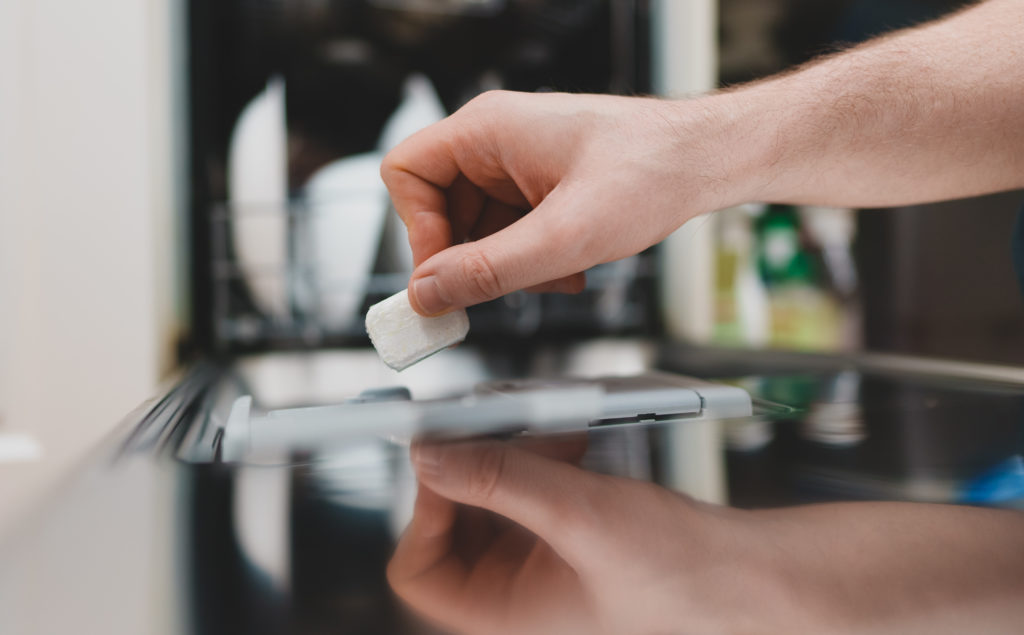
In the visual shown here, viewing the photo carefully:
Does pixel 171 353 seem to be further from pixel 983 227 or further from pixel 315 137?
pixel 983 227

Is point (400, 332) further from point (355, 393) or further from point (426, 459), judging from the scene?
point (355, 393)

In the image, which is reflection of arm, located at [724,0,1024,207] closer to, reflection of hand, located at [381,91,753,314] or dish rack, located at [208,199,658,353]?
reflection of hand, located at [381,91,753,314]

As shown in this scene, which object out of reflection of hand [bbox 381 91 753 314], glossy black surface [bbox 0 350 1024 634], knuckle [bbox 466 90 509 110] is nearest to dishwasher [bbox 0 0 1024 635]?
glossy black surface [bbox 0 350 1024 634]

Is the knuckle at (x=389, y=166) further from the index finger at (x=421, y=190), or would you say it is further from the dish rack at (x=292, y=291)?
the dish rack at (x=292, y=291)

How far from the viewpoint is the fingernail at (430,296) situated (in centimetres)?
45

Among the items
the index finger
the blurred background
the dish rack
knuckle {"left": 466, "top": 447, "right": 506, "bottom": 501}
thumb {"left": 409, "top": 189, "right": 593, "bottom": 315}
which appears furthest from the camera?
the dish rack

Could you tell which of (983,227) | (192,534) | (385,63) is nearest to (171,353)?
(385,63)

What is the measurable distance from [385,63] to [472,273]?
87 cm

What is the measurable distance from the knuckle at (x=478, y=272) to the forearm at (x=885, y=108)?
181 millimetres

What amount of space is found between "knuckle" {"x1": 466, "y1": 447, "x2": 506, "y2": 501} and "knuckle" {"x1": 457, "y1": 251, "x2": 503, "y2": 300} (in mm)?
114

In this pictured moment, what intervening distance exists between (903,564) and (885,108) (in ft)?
1.28

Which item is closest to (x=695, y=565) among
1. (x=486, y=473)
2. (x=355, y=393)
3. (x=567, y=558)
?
(x=567, y=558)

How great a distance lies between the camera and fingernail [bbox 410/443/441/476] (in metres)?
0.34

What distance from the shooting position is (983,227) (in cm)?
80
